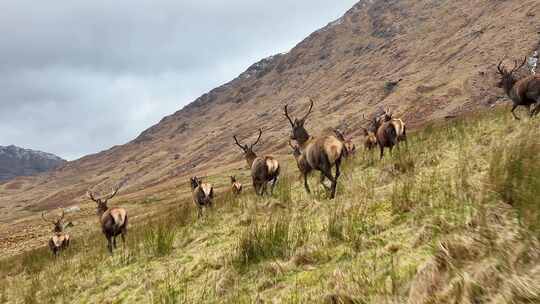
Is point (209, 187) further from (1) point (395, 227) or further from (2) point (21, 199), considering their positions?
(2) point (21, 199)

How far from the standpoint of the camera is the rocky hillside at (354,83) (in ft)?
265

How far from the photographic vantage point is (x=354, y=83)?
118 m

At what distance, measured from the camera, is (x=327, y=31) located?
17600 centimetres

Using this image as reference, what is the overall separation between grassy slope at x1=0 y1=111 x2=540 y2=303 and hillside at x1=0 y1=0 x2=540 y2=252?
32.0 m

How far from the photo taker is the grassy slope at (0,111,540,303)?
141 inches

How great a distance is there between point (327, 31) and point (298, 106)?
6430 centimetres

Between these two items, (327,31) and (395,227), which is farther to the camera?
(327,31)

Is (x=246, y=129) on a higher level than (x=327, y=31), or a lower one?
lower

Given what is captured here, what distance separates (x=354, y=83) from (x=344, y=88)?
2645 millimetres

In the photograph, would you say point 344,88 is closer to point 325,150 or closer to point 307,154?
point 307,154

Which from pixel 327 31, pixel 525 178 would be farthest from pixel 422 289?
pixel 327 31

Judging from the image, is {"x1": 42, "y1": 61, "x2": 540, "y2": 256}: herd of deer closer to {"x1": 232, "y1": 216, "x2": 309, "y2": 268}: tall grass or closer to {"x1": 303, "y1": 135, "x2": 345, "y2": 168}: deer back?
{"x1": 303, "y1": 135, "x2": 345, "y2": 168}: deer back

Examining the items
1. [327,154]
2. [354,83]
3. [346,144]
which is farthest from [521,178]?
[354,83]

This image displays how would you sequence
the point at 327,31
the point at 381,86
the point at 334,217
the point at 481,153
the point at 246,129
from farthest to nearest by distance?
the point at 327,31 < the point at 246,129 < the point at 381,86 < the point at 481,153 < the point at 334,217
